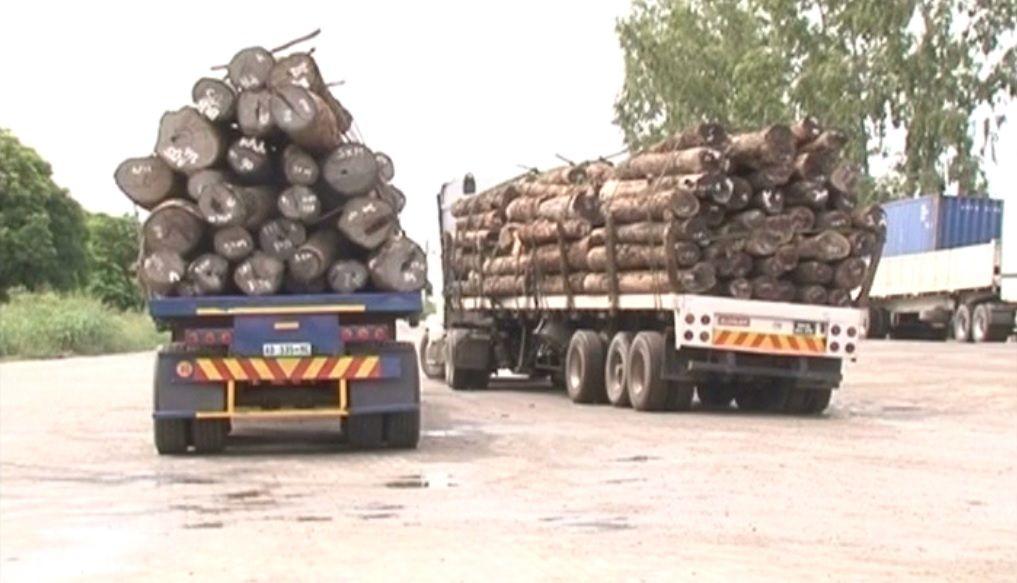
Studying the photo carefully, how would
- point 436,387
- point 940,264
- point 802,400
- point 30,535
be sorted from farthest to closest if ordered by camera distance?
point 940,264 → point 436,387 → point 802,400 → point 30,535

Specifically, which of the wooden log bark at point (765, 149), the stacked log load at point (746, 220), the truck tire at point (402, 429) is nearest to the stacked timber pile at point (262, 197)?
the truck tire at point (402, 429)

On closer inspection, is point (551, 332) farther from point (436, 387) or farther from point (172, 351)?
point (172, 351)

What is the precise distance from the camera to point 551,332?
25750 mm

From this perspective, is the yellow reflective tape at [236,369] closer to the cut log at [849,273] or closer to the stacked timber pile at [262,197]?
the stacked timber pile at [262,197]

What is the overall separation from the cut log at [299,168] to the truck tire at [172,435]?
2.36 meters

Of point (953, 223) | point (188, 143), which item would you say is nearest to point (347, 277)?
point (188, 143)

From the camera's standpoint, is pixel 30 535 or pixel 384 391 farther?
pixel 384 391

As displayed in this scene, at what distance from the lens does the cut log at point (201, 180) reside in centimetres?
1617

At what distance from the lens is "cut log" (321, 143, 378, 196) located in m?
16.3

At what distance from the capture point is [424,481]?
14.2 metres

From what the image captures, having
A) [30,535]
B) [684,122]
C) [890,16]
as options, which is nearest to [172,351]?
[30,535]

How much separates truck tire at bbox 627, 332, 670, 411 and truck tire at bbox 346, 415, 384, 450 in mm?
5145

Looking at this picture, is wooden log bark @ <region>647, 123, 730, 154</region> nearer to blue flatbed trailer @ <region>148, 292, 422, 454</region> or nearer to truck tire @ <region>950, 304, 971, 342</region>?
blue flatbed trailer @ <region>148, 292, 422, 454</region>

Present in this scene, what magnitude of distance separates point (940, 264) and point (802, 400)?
2961 centimetres
